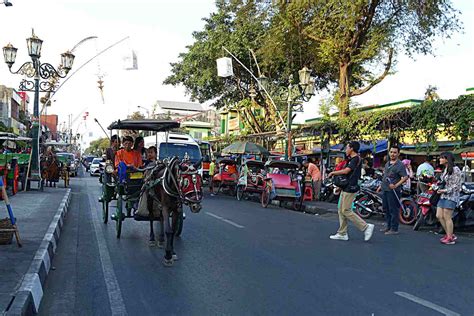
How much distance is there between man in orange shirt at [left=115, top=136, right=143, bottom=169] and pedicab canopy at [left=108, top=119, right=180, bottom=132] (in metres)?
0.77

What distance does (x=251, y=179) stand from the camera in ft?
62.9

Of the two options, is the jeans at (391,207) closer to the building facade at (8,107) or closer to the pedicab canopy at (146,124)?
the pedicab canopy at (146,124)

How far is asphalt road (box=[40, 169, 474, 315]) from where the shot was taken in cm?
551

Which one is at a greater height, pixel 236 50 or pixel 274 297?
pixel 236 50

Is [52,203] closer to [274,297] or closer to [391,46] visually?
[274,297]

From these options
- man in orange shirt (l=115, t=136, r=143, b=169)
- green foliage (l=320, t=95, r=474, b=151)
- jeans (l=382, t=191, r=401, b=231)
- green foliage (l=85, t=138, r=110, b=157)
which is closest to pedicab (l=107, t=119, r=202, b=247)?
man in orange shirt (l=115, t=136, r=143, b=169)

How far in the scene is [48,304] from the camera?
5605 millimetres

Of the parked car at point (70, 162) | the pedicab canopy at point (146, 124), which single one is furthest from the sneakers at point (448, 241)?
the parked car at point (70, 162)

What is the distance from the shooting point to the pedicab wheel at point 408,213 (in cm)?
1327

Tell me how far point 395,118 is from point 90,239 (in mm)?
12045

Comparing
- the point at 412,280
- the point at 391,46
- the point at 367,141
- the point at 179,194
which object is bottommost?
the point at 412,280

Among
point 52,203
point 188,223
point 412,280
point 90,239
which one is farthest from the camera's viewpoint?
point 52,203

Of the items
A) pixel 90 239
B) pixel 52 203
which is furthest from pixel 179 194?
pixel 52 203

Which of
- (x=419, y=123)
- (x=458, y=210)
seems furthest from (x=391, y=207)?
(x=419, y=123)
